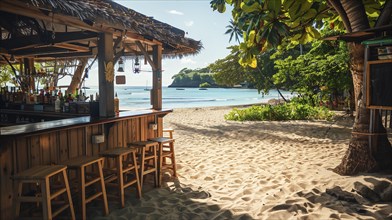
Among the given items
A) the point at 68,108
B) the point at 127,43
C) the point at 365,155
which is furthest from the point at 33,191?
the point at 365,155

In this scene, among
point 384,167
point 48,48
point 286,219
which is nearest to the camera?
point 286,219

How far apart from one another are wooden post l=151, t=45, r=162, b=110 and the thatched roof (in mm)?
420

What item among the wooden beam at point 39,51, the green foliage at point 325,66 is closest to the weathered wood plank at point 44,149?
the wooden beam at point 39,51

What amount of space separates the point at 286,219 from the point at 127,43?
4.46 meters

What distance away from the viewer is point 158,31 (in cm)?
467

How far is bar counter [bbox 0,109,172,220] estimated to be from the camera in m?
2.77

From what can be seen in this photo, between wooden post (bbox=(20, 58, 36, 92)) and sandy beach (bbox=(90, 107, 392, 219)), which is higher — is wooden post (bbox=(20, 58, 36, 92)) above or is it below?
above

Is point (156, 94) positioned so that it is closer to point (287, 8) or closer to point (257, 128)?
point (287, 8)

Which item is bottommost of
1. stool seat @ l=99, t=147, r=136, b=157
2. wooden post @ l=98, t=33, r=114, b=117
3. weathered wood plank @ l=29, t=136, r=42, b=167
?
stool seat @ l=99, t=147, r=136, b=157

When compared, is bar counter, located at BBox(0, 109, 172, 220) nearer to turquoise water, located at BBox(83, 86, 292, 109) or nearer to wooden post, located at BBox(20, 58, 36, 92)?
wooden post, located at BBox(20, 58, 36, 92)

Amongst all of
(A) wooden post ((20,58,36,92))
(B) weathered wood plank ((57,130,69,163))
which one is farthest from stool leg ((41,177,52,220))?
(A) wooden post ((20,58,36,92))

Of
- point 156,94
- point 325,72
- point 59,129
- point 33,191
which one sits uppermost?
point 325,72

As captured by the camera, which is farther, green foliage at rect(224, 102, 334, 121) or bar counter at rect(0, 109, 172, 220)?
green foliage at rect(224, 102, 334, 121)

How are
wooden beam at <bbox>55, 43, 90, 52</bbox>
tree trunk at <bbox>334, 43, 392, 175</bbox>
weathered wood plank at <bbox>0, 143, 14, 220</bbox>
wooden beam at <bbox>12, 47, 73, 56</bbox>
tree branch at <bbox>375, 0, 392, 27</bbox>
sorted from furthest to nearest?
wooden beam at <bbox>12, 47, 73, 56</bbox> → wooden beam at <bbox>55, 43, 90, 52</bbox> → tree trunk at <bbox>334, 43, 392, 175</bbox> → tree branch at <bbox>375, 0, 392, 27</bbox> → weathered wood plank at <bbox>0, 143, 14, 220</bbox>
